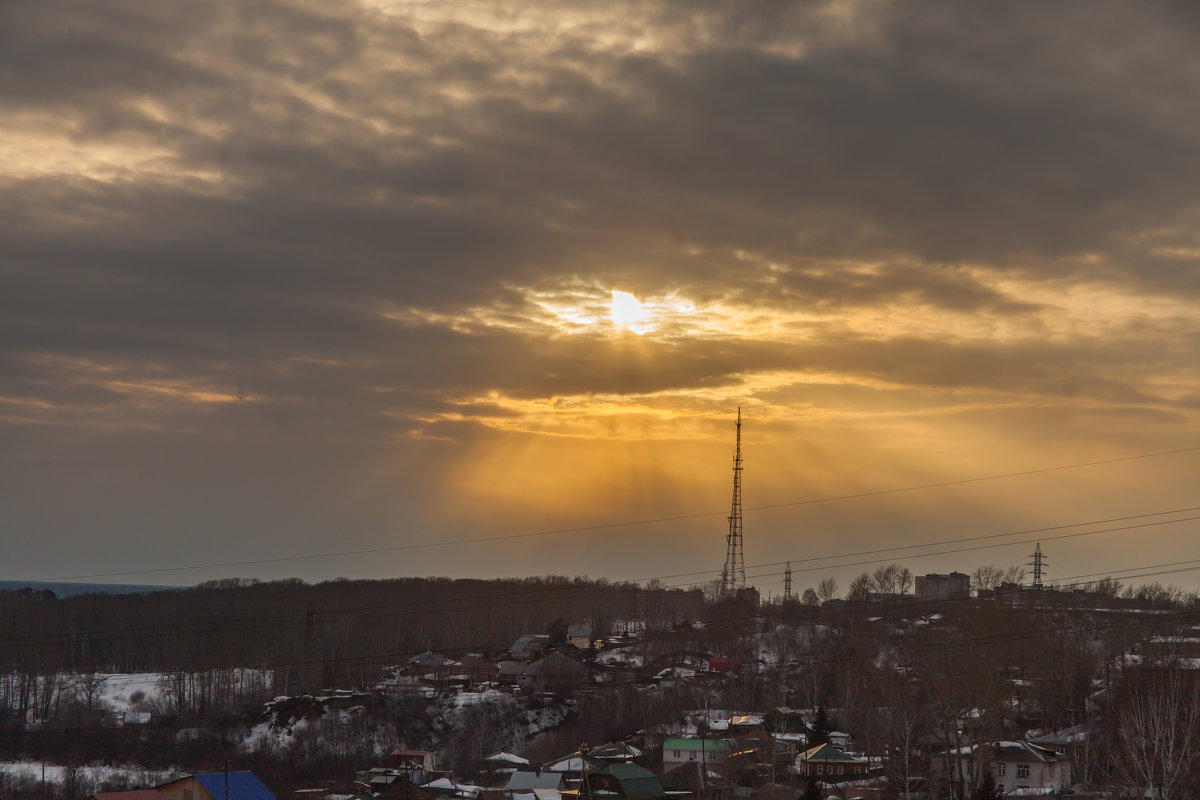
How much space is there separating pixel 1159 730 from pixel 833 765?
17.4 meters

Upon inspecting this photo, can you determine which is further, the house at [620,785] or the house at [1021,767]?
the house at [1021,767]

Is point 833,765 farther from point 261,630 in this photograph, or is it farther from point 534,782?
point 261,630

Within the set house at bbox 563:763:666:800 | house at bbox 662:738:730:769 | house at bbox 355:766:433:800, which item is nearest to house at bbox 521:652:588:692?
house at bbox 662:738:730:769

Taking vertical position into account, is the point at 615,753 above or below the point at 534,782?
above

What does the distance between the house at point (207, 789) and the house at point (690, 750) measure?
24372 mm

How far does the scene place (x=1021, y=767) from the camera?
52.2 metres

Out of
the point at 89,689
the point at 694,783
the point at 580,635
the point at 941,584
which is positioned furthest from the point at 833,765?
the point at 941,584

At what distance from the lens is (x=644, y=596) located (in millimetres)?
165625

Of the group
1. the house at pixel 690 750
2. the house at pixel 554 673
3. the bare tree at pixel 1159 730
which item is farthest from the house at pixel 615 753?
the bare tree at pixel 1159 730

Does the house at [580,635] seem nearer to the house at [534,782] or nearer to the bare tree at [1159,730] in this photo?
the house at [534,782]

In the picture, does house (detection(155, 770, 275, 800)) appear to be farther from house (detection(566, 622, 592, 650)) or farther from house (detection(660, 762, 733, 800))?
house (detection(566, 622, 592, 650))

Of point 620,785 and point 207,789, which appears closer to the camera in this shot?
point 207,789

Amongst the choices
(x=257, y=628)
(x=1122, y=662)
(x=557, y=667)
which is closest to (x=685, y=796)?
(x=1122, y=662)

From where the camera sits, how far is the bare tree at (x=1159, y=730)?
40125 mm
